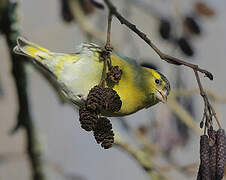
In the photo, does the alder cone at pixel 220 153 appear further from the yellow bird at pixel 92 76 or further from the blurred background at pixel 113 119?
the blurred background at pixel 113 119

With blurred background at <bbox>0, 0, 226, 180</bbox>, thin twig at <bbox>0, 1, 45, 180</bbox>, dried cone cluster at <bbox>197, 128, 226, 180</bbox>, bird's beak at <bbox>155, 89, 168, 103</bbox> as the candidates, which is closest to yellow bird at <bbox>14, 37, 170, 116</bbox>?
bird's beak at <bbox>155, 89, 168, 103</bbox>

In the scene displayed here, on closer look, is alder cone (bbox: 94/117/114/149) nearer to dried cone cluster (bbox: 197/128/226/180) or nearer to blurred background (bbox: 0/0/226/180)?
dried cone cluster (bbox: 197/128/226/180)

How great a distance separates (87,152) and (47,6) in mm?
749

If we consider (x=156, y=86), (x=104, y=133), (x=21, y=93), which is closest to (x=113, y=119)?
(x=21, y=93)

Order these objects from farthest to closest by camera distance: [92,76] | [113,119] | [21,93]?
[113,119] < [21,93] < [92,76]

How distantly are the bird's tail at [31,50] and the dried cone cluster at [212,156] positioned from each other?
0.28 m

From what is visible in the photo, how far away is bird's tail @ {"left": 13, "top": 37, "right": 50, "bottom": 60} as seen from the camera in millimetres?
668

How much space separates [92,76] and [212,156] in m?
0.20

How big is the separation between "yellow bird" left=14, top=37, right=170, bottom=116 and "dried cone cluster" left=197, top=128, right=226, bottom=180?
14cm

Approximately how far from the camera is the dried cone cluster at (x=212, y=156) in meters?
0.51

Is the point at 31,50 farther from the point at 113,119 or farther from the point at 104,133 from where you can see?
the point at 113,119

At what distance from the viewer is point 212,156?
0.52 m

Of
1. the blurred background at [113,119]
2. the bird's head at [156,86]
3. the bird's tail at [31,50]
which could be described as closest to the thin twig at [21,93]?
the blurred background at [113,119]

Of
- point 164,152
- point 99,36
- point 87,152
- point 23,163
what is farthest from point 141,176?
point 99,36
